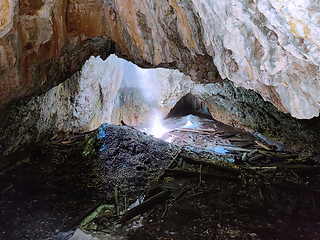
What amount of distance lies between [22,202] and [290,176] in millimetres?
6138

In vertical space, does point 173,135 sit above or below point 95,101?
below

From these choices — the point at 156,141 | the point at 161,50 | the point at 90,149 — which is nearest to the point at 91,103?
the point at 90,149

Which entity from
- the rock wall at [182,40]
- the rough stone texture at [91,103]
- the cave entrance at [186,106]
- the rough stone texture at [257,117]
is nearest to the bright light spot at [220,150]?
the rough stone texture at [257,117]

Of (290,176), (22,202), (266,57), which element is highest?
(266,57)

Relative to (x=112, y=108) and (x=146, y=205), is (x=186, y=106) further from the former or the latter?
(x=146, y=205)

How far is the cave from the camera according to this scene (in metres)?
2.31

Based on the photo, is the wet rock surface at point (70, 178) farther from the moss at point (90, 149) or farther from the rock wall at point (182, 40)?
the rock wall at point (182, 40)

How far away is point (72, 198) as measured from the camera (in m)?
4.05

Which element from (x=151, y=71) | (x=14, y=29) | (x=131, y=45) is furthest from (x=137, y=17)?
(x=151, y=71)

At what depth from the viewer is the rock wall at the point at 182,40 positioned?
5.65 feet

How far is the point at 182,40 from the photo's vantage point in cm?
453

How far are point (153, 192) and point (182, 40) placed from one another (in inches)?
147

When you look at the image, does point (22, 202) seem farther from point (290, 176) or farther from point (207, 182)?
point (290, 176)

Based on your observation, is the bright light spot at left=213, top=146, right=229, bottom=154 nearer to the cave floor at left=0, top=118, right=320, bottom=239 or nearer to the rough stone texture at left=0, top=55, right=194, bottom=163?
the cave floor at left=0, top=118, right=320, bottom=239
